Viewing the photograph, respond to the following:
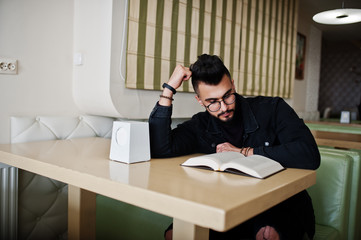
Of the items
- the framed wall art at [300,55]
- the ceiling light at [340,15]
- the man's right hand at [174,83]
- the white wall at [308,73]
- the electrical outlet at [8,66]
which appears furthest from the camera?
the white wall at [308,73]

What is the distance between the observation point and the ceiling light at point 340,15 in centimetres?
340

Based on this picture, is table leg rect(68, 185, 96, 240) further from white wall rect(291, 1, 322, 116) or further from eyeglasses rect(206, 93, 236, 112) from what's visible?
white wall rect(291, 1, 322, 116)

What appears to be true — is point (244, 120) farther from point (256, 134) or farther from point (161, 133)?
point (161, 133)

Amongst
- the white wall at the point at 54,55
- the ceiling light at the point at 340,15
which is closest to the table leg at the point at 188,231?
the white wall at the point at 54,55

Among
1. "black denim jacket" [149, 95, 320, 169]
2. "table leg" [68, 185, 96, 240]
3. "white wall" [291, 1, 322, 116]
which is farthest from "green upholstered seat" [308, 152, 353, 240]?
"white wall" [291, 1, 322, 116]

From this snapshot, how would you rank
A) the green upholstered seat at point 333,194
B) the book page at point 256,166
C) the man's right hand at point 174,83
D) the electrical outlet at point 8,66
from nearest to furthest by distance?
the book page at point 256,166, the man's right hand at point 174,83, the green upholstered seat at point 333,194, the electrical outlet at point 8,66

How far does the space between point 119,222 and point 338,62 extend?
8.17 meters

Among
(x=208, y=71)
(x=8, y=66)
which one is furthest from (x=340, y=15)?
(x=8, y=66)

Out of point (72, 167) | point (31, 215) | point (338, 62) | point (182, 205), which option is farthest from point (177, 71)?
point (338, 62)

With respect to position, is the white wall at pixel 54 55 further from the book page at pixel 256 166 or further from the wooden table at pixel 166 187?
the book page at pixel 256 166

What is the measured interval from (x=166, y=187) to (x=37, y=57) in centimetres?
156

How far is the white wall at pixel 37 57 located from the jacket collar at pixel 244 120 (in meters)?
1.16

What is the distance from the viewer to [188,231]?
0.94 meters

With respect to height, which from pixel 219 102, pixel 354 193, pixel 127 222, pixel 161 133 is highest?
pixel 219 102
